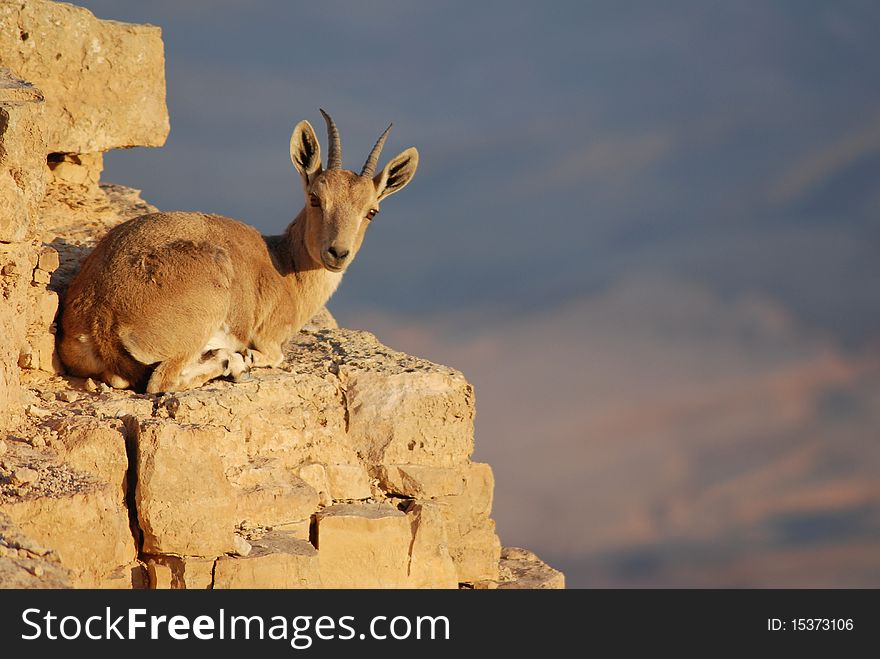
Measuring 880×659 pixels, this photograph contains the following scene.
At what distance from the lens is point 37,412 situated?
9.89m

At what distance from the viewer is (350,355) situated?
12727mm

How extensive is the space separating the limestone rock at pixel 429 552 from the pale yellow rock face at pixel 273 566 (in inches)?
49.6

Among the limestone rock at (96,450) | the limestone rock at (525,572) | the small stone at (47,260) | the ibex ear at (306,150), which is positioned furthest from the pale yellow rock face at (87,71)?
the limestone rock at (525,572)

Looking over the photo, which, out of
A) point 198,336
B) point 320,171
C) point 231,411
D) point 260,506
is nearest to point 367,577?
point 260,506

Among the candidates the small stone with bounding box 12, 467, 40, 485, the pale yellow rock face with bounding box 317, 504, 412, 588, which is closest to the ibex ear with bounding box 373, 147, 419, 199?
the pale yellow rock face with bounding box 317, 504, 412, 588

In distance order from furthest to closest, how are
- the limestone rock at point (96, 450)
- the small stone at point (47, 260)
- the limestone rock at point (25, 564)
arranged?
the small stone at point (47, 260) → the limestone rock at point (96, 450) → the limestone rock at point (25, 564)

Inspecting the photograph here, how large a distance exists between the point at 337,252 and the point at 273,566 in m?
3.54

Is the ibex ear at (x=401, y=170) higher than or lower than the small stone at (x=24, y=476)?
higher

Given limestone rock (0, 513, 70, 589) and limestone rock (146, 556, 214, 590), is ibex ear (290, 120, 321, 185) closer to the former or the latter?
limestone rock (146, 556, 214, 590)

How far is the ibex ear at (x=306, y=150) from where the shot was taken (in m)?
12.9

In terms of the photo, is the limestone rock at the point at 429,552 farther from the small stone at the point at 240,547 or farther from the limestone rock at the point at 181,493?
the limestone rock at the point at 181,493

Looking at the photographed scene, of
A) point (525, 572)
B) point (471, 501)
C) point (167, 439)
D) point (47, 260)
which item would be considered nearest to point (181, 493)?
point (167, 439)

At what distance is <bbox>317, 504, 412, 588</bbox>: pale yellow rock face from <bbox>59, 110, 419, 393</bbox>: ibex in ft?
5.28

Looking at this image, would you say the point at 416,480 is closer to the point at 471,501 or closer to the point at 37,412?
the point at 471,501
